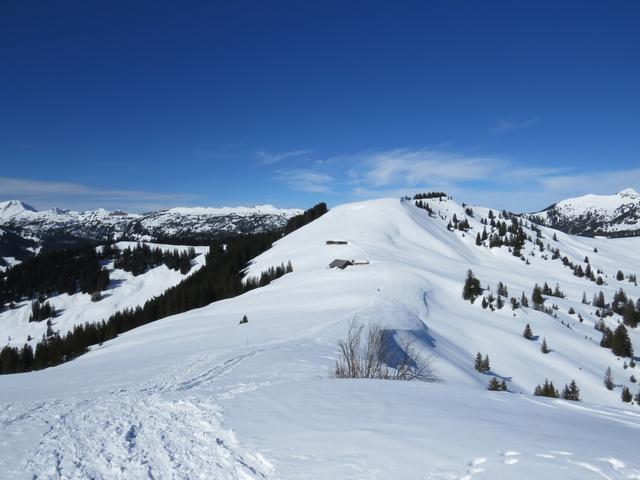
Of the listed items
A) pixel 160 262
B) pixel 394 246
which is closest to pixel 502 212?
pixel 394 246

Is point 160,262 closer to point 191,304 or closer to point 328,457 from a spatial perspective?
point 191,304

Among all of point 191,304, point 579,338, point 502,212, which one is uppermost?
point 502,212

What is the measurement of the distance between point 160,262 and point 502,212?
170 metres

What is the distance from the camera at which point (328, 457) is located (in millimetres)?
6184

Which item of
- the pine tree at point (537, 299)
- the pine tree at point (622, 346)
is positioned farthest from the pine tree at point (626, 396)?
the pine tree at point (537, 299)

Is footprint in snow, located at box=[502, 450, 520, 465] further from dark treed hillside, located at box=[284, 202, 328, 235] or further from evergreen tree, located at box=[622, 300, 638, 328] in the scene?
dark treed hillside, located at box=[284, 202, 328, 235]

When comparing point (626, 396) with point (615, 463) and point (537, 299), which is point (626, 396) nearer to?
point (537, 299)

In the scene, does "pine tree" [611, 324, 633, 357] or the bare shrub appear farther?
"pine tree" [611, 324, 633, 357]

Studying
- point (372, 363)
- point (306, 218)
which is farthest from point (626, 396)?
point (306, 218)

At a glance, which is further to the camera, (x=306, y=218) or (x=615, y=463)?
(x=306, y=218)

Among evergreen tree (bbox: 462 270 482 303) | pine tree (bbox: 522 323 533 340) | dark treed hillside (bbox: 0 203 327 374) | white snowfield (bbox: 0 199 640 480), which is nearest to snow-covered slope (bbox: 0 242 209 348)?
dark treed hillside (bbox: 0 203 327 374)

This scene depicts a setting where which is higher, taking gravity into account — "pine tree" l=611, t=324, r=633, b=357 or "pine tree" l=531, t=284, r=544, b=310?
"pine tree" l=531, t=284, r=544, b=310

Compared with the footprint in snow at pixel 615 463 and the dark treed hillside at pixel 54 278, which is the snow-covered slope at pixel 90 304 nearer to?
the dark treed hillside at pixel 54 278

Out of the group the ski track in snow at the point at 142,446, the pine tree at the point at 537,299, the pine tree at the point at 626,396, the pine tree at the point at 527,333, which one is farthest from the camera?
the pine tree at the point at 537,299
